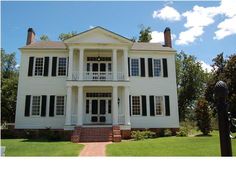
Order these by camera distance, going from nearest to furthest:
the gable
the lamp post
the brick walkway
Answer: the lamp post → the brick walkway → the gable

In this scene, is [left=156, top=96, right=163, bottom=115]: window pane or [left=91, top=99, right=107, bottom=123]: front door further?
[left=156, top=96, right=163, bottom=115]: window pane

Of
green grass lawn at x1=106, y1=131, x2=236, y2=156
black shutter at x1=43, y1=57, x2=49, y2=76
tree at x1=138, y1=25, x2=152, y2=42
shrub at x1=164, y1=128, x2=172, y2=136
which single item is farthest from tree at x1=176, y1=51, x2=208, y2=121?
green grass lawn at x1=106, y1=131, x2=236, y2=156

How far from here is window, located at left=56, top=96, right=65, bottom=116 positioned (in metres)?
23.0

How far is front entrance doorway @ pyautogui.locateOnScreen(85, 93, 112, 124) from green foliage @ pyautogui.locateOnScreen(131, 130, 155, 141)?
3485mm

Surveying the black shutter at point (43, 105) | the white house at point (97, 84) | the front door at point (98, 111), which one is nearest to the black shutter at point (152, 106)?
the white house at point (97, 84)

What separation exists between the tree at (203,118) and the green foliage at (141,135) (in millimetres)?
4446

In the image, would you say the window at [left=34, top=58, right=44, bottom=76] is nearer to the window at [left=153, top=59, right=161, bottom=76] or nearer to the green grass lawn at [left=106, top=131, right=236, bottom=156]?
the window at [left=153, top=59, right=161, bottom=76]

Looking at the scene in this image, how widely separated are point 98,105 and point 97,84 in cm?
248

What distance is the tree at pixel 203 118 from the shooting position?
21.7m

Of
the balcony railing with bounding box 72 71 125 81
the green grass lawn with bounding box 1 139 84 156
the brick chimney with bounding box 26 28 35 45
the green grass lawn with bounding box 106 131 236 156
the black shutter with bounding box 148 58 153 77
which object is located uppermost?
the brick chimney with bounding box 26 28 35 45

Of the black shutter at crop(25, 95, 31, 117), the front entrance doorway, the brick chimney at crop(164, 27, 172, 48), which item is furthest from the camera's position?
the brick chimney at crop(164, 27, 172, 48)

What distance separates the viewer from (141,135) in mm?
19922

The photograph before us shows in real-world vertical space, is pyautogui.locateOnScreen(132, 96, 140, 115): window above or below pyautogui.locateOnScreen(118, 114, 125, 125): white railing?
above
